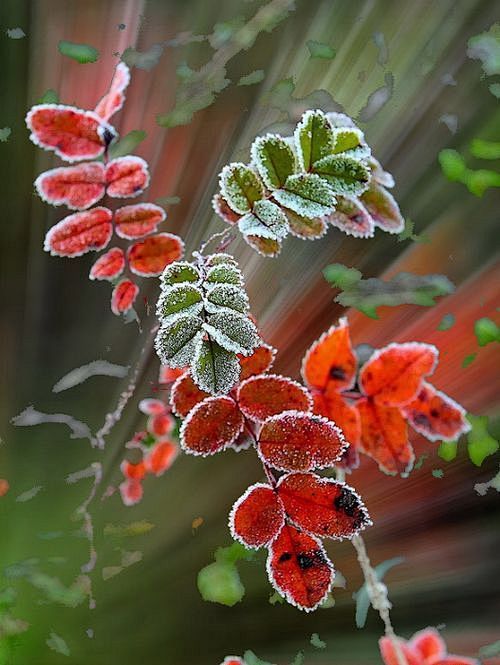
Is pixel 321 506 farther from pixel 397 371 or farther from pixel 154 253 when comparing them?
pixel 154 253

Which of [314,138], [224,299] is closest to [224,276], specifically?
[224,299]

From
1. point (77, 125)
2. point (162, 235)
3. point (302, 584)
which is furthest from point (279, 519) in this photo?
point (77, 125)

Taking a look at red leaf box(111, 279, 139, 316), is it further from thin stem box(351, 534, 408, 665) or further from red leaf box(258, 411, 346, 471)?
thin stem box(351, 534, 408, 665)

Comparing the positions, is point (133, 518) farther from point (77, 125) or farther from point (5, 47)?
point (5, 47)

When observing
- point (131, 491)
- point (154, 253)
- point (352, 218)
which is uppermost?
point (352, 218)

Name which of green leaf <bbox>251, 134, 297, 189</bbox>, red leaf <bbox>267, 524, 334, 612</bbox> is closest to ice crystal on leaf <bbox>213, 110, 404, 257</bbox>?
green leaf <bbox>251, 134, 297, 189</bbox>

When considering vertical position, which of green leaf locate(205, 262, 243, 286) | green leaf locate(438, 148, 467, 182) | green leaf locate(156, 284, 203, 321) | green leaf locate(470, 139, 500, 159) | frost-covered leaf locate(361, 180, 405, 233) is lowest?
green leaf locate(156, 284, 203, 321)

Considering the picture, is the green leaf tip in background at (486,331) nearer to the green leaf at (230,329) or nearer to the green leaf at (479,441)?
the green leaf at (479,441)

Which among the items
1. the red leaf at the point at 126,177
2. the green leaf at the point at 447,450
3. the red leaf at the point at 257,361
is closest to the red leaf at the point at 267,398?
the red leaf at the point at 257,361
